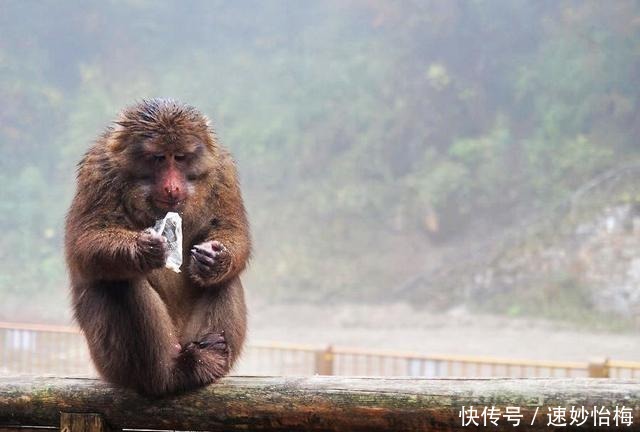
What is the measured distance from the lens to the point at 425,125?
25812 millimetres

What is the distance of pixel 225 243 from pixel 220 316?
0.89 feet

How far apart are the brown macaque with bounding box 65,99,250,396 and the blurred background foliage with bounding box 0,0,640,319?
730 inches

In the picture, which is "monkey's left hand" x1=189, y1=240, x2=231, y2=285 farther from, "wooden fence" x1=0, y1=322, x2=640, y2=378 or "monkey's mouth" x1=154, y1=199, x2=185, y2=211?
"wooden fence" x1=0, y1=322, x2=640, y2=378

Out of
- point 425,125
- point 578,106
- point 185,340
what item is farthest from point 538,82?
point 185,340

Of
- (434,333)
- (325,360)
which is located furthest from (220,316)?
(434,333)

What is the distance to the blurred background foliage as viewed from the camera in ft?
77.5

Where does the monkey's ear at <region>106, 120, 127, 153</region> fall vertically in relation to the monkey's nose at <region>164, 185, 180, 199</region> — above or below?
above

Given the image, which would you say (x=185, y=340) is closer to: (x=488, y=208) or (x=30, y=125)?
(x=488, y=208)

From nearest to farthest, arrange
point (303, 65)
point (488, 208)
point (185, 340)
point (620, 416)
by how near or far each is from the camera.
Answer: point (620, 416)
point (185, 340)
point (488, 208)
point (303, 65)

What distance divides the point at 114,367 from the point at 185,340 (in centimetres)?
33

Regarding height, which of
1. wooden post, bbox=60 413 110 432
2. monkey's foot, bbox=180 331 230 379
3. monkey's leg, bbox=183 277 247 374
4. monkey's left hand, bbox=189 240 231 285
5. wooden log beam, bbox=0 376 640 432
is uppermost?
monkey's left hand, bbox=189 240 231 285

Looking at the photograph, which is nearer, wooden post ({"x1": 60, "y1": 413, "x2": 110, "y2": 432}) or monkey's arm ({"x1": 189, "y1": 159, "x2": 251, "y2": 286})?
wooden post ({"x1": 60, "y1": 413, "x2": 110, "y2": 432})

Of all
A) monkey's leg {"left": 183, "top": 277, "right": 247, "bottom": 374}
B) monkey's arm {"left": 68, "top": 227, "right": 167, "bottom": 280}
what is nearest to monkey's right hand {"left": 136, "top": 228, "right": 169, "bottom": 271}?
monkey's arm {"left": 68, "top": 227, "right": 167, "bottom": 280}

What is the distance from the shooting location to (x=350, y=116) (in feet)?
86.3
